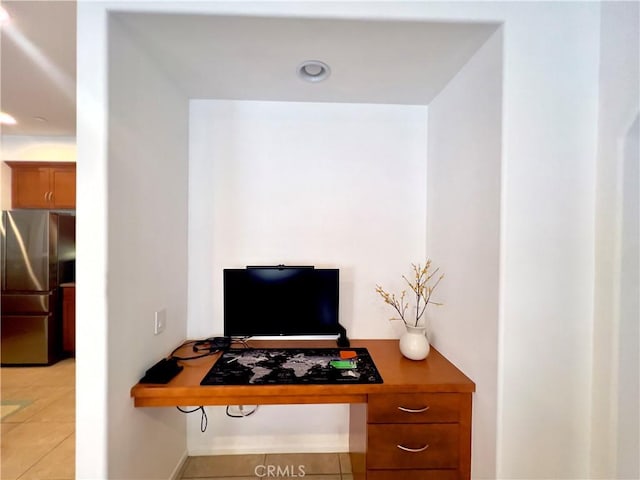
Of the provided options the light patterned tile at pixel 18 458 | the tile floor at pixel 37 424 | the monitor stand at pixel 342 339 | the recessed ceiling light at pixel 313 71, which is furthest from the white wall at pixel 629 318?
the light patterned tile at pixel 18 458

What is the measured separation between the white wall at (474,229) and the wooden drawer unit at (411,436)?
0.12 metres

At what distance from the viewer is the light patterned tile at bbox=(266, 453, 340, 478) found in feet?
5.81

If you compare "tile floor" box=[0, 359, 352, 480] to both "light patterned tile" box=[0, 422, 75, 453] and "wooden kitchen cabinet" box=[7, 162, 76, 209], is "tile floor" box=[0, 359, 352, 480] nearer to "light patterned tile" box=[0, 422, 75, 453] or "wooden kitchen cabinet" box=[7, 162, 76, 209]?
"light patterned tile" box=[0, 422, 75, 453]

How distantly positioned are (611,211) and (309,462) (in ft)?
6.98

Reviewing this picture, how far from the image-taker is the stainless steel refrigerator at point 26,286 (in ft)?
10.0

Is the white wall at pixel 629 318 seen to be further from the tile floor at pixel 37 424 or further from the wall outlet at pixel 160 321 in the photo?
the tile floor at pixel 37 424

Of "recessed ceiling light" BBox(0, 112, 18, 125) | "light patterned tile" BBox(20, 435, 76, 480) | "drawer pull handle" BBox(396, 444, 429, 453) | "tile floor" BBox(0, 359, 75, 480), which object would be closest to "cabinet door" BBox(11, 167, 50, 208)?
"recessed ceiling light" BBox(0, 112, 18, 125)

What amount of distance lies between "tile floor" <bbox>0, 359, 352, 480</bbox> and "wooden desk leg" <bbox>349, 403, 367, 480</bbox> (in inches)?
8.1

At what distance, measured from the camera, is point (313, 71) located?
1499mm

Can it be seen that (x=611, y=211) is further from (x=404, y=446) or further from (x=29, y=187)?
(x=29, y=187)

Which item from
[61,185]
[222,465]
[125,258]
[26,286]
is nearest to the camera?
[125,258]

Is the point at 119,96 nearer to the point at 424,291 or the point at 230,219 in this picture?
the point at 230,219

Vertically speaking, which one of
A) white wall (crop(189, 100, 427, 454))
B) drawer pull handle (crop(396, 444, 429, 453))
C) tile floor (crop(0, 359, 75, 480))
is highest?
white wall (crop(189, 100, 427, 454))

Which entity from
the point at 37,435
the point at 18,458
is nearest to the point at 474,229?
the point at 18,458
